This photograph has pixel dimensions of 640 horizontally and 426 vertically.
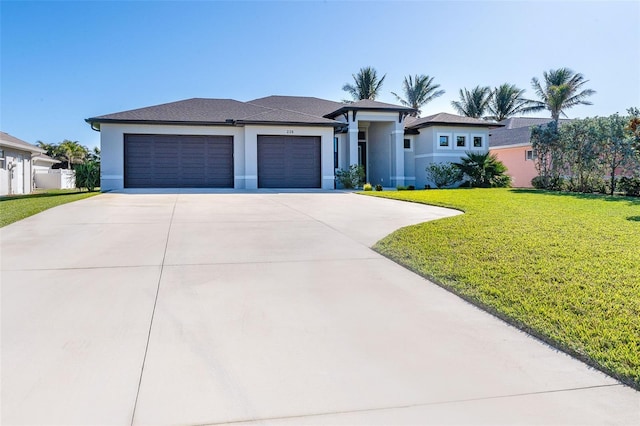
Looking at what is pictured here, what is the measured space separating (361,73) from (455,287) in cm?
4129

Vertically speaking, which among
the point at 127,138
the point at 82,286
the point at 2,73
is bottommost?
the point at 82,286

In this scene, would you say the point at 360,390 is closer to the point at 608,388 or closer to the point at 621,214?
the point at 608,388

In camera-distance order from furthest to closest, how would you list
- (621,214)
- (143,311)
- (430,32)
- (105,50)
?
(105,50), (430,32), (621,214), (143,311)

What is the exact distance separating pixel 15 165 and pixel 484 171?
91.5 ft

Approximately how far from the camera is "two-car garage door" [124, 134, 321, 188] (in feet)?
66.7

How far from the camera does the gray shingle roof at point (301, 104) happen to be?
26067 mm

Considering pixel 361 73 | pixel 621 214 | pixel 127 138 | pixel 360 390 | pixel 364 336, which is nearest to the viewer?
pixel 360 390

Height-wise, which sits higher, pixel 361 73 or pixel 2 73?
pixel 361 73

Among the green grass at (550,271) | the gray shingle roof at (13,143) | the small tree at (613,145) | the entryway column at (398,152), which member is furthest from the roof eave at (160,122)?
the small tree at (613,145)

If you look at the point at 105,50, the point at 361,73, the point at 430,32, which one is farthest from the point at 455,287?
the point at 361,73

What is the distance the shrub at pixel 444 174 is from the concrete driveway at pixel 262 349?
702 inches

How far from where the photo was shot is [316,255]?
6.41m

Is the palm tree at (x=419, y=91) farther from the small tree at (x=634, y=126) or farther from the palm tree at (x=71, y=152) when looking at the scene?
the palm tree at (x=71, y=152)

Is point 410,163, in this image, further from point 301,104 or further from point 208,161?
point 208,161
